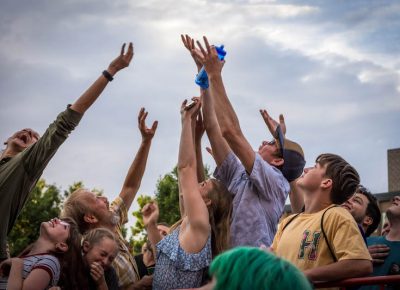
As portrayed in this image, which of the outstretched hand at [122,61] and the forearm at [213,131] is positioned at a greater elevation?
the outstretched hand at [122,61]

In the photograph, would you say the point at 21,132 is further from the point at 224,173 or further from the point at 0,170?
the point at 224,173

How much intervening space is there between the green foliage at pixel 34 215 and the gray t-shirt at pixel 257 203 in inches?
1033

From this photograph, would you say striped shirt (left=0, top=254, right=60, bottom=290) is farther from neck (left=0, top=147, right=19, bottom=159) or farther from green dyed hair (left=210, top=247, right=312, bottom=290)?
Answer: green dyed hair (left=210, top=247, right=312, bottom=290)

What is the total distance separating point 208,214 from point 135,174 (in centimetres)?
175

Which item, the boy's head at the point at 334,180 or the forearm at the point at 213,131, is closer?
the boy's head at the point at 334,180

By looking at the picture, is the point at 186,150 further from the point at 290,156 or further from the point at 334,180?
the point at 334,180

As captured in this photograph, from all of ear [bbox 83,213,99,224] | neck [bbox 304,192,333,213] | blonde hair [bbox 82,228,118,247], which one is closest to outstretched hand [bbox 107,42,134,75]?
ear [bbox 83,213,99,224]

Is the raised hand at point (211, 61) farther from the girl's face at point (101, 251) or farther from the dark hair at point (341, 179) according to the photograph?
the girl's face at point (101, 251)

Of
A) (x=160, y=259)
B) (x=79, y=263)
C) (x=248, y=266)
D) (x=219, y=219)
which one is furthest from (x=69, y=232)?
(x=248, y=266)

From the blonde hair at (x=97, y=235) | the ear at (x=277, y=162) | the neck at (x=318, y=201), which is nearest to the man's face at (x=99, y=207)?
the blonde hair at (x=97, y=235)

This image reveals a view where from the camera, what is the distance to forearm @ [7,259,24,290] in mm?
5293

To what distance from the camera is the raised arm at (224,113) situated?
18.4ft

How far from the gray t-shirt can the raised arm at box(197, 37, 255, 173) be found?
0.10 metres

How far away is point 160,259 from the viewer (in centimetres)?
554
